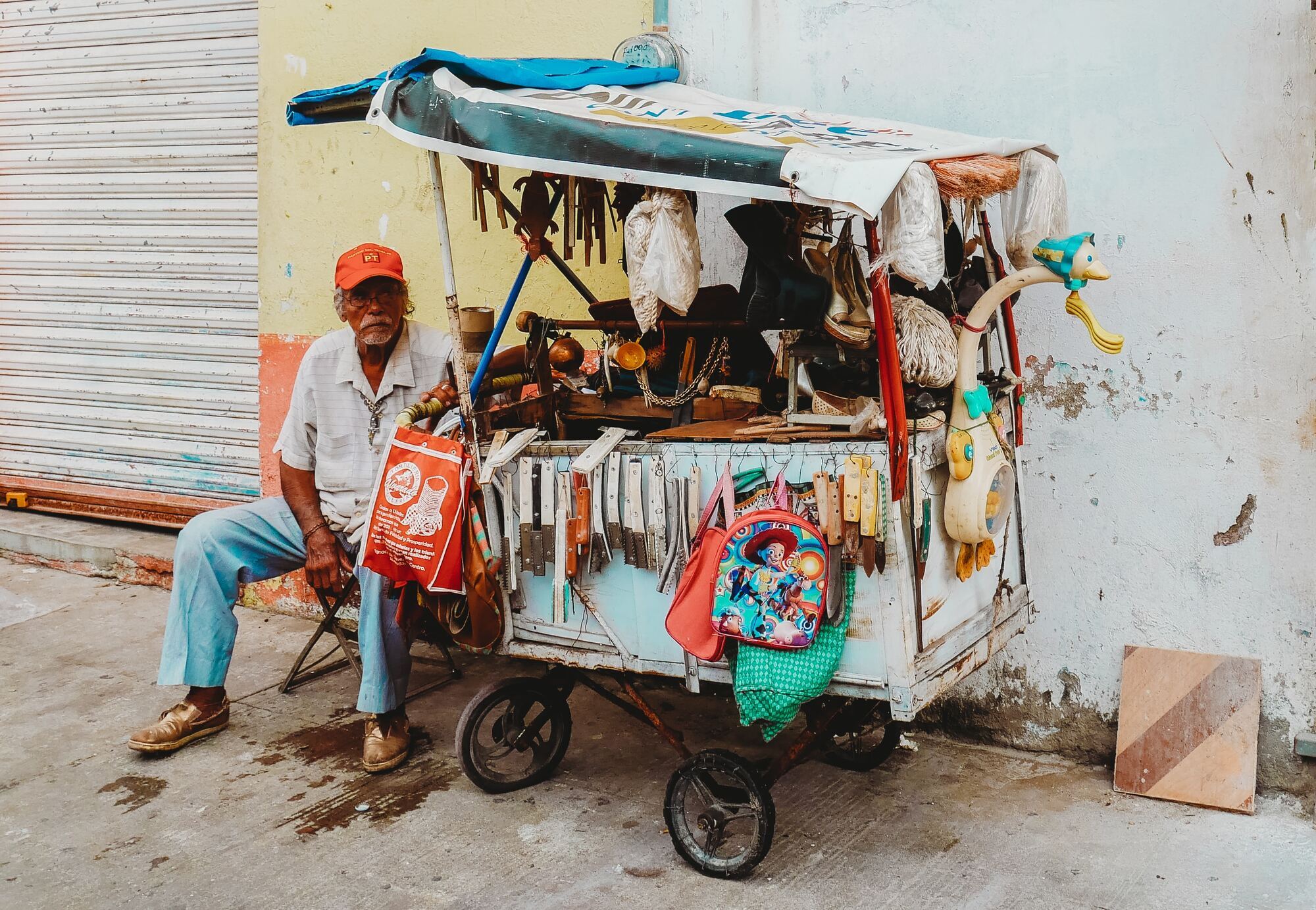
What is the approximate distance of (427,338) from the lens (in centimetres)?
414

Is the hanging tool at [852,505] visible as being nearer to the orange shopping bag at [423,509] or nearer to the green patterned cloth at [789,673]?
the green patterned cloth at [789,673]

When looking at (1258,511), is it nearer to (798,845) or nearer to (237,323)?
(798,845)

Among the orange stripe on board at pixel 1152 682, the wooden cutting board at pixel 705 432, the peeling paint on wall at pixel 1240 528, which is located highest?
the wooden cutting board at pixel 705 432

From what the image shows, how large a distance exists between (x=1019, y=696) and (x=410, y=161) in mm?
3172

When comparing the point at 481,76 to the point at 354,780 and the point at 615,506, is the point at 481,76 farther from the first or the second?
the point at 354,780

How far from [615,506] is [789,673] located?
0.67m

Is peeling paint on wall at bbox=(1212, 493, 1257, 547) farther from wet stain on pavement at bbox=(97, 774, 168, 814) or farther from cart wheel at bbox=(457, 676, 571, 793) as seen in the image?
wet stain on pavement at bbox=(97, 774, 168, 814)

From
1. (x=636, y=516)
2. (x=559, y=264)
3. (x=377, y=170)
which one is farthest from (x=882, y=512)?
Answer: (x=377, y=170)

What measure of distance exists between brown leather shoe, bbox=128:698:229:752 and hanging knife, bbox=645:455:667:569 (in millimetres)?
1908

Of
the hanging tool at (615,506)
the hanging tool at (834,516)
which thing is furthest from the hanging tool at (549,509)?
the hanging tool at (834,516)

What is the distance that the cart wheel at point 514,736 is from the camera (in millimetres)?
3504

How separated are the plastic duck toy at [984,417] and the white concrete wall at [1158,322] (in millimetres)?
709

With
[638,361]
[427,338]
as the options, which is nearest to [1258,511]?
[638,361]

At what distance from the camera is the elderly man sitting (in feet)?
13.1
